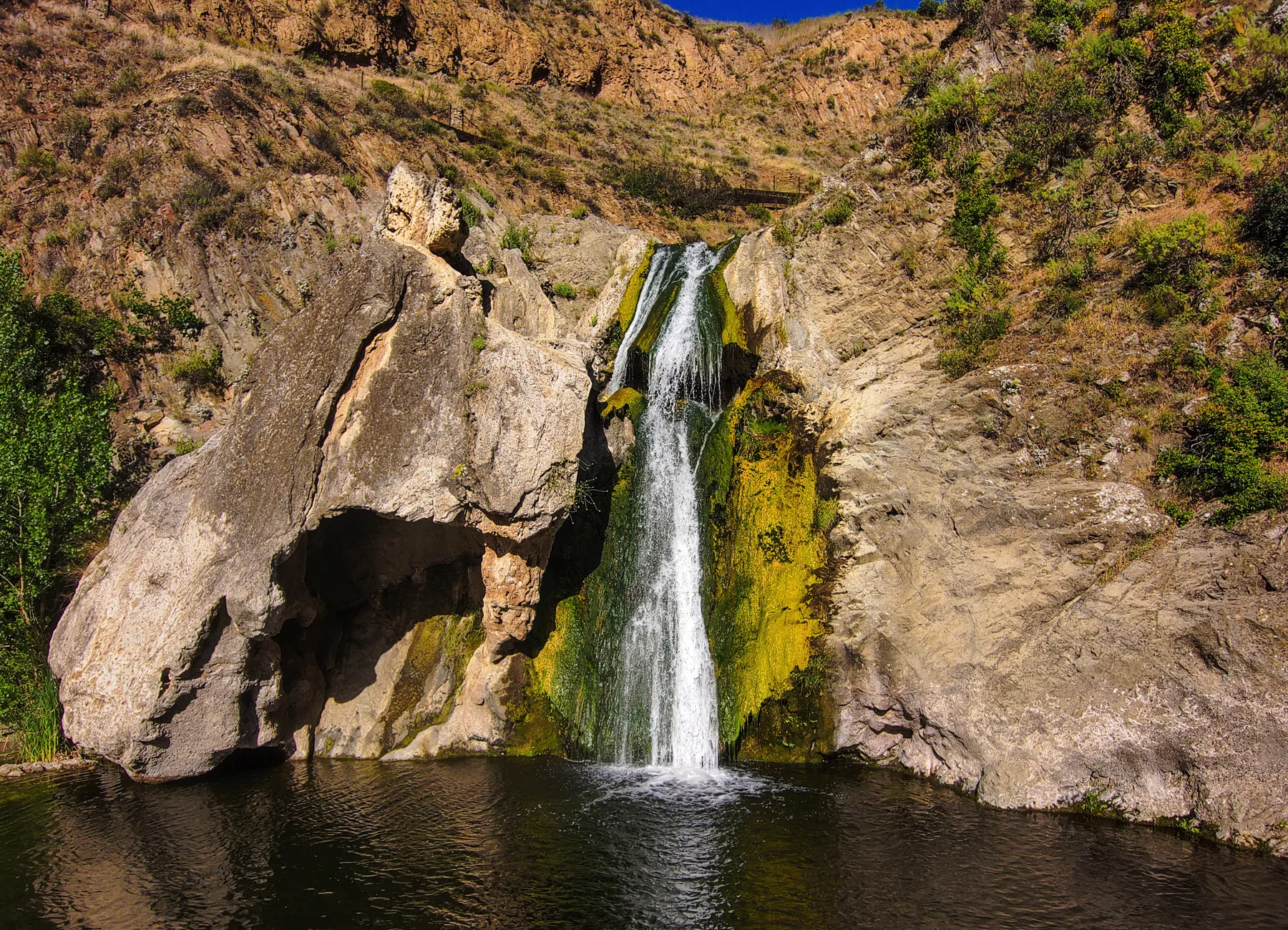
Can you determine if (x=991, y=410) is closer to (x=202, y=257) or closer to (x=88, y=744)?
(x=88, y=744)

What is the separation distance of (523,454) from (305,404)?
15.1 ft

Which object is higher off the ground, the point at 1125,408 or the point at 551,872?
the point at 1125,408

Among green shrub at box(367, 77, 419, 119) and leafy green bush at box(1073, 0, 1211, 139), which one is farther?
green shrub at box(367, 77, 419, 119)

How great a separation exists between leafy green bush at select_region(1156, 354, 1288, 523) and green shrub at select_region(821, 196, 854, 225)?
855 cm

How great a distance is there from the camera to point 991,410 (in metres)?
13.3

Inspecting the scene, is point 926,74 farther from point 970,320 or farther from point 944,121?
point 970,320

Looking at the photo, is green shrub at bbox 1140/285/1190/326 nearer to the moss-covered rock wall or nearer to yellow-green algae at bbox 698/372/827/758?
the moss-covered rock wall

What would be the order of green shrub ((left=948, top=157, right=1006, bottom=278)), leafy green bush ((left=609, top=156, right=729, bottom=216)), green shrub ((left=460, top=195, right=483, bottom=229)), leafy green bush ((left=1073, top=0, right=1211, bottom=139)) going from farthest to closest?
leafy green bush ((left=609, top=156, right=729, bottom=216)) < green shrub ((left=460, top=195, right=483, bottom=229)) < leafy green bush ((left=1073, top=0, right=1211, bottom=139)) < green shrub ((left=948, top=157, right=1006, bottom=278))

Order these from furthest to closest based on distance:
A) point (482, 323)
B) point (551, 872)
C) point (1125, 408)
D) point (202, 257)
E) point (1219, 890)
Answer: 1. point (202, 257)
2. point (482, 323)
3. point (1125, 408)
4. point (551, 872)
5. point (1219, 890)

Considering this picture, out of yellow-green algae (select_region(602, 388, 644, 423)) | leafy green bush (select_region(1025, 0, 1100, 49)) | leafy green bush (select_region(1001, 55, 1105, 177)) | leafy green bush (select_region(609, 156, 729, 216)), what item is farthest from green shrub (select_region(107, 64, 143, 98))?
leafy green bush (select_region(1025, 0, 1100, 49))

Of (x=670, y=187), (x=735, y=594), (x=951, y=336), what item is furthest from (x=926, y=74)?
(x=670, y=187)

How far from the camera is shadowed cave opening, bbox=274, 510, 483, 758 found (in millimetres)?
14625

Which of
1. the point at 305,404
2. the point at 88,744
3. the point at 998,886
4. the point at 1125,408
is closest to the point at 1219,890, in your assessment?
the point at 998,886

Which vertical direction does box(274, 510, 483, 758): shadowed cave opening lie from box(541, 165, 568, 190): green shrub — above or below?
below
